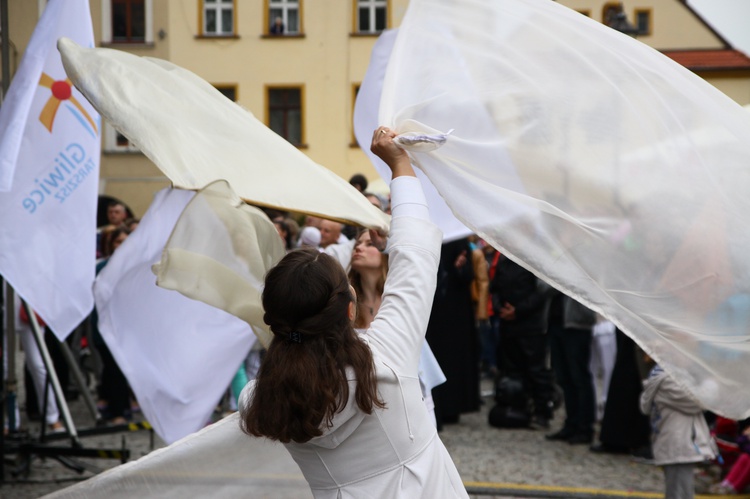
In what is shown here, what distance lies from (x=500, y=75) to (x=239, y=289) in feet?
4.54

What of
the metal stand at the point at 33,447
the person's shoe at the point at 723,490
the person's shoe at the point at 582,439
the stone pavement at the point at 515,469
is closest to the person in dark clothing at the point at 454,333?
the stone pavement at the point at 515,469

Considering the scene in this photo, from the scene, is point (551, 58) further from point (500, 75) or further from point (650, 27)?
point (650, 27)

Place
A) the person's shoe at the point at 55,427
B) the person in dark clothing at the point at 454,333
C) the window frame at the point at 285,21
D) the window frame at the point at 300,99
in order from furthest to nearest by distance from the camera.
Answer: the window frame at the point at 300,99, the window frame at the point at 285,21, the person in dark clothing at the point at 454,333, the person's shoe at the point at 55,427

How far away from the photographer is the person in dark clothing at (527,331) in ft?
28.7

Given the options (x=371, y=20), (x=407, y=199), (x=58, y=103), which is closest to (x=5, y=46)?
(x=58, y=103)

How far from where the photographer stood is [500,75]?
10.2 ft

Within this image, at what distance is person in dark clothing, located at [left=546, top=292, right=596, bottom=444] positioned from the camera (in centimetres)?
809

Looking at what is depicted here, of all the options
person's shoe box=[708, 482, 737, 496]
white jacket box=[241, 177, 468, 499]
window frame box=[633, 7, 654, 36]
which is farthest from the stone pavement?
window frame box=[633, 7, 654, 36]

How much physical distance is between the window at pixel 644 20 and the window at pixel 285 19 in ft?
42.2

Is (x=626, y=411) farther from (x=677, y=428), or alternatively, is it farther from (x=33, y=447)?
(x=33, y=447)

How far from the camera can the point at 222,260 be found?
375 centimetres

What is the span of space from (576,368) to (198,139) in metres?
5.42

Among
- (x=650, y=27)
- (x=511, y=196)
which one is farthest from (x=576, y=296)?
(x=650, y=27)

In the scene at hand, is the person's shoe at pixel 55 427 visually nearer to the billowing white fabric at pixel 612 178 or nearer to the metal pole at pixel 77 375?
the metal pole at pixel 77 375
